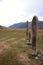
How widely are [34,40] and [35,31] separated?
70 cm

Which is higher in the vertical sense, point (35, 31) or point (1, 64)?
point (35, 31)

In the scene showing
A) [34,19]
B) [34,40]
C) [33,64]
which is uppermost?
[34,19]

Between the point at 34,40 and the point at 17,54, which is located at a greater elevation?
the point at 34,40

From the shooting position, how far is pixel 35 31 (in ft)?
45.1

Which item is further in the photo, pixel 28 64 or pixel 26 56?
pixel 26 56

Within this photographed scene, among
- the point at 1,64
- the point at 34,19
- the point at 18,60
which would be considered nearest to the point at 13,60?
the point at 18,60

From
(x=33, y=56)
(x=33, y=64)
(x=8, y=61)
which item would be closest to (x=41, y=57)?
(x=33, y=56)

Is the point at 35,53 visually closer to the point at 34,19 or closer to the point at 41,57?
the point at 41,57

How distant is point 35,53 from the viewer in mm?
13953

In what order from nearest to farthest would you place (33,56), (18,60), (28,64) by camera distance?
1. (28,64)
2. (18,60)
3. (33,56)

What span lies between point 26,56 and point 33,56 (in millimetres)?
531

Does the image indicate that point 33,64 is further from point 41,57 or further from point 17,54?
point 17,54

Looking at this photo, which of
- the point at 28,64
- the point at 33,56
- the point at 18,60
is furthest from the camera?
the point at 33,56

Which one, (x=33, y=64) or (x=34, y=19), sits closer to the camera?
(x=33, y=64)
